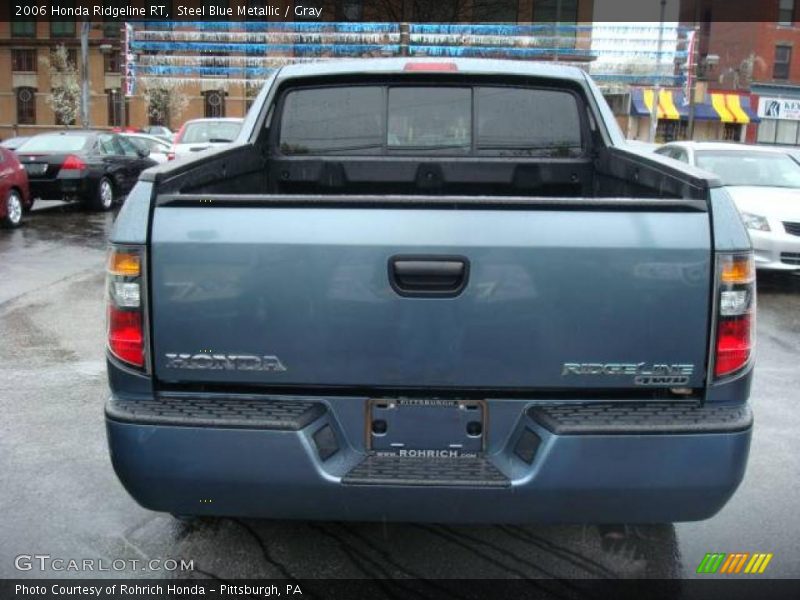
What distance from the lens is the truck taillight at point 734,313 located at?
8.02 ft

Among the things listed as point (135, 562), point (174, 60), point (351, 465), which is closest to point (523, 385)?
point (351, 465)

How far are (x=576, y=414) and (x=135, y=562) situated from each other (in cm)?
193

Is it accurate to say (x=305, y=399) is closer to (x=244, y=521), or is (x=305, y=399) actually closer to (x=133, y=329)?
(x=133, y=329)

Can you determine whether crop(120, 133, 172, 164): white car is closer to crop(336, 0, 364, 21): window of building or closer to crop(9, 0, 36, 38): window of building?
crop(336, 0, 364, 21): window of building

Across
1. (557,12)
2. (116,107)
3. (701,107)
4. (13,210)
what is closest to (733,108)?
(701,107)

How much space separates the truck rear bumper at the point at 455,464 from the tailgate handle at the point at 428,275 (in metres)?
0.42

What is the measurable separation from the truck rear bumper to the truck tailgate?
0.45 ft

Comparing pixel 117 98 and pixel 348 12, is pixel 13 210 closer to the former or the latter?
Answer: pixel 348 12

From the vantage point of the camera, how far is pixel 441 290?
2.46m

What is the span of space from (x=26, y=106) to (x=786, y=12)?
168ft

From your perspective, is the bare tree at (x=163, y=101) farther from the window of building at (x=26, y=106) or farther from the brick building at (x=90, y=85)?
the window of building at (x=26, y=106)

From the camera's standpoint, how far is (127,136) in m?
17.1

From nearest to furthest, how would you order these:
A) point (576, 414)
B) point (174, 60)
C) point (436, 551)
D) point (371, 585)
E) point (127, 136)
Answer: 1. point (576, 414)
2. point (371, 585)
3. point (436, 551)
4. point (127, 136)
5. point (174, 60)

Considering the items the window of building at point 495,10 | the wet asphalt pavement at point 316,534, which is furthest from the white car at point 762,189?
the window of building at point 495,10
